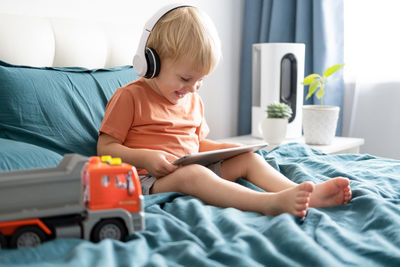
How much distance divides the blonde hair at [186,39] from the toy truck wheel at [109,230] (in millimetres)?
609

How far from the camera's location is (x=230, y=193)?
104 centimetres

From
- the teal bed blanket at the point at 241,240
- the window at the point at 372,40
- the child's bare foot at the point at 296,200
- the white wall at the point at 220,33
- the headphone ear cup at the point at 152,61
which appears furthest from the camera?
the window at the point at 372,40

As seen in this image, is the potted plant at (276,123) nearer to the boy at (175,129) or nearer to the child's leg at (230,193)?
the boy at (175,129)

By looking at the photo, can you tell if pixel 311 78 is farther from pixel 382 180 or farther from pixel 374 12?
pixel 382 180

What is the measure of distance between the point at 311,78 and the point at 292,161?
774 millimetres

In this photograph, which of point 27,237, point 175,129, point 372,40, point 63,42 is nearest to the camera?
point 27,237

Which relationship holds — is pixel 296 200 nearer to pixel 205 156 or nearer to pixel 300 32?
pixel 205 156

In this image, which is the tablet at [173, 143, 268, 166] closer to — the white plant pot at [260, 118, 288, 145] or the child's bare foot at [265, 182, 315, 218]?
the child's bare foot at [265, 182, 315, 218]

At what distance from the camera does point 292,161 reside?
150 cm

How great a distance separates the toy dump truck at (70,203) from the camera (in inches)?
29.3

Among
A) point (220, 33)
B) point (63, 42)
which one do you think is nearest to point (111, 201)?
point (63, 42)

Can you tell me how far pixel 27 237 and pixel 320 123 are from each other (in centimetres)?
164

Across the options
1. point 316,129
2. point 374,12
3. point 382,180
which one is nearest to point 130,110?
point 382,180

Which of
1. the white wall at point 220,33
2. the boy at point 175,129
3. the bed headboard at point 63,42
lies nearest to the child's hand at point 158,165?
the boy at point 175,129
